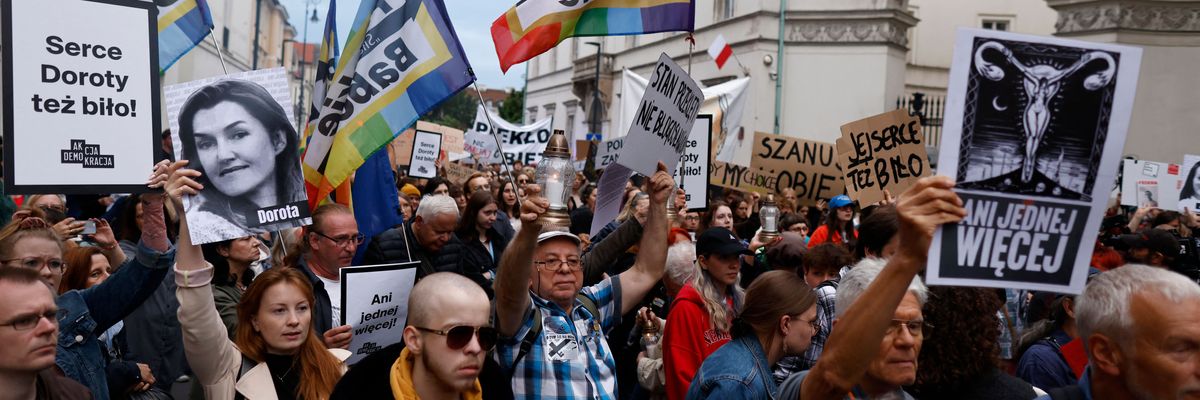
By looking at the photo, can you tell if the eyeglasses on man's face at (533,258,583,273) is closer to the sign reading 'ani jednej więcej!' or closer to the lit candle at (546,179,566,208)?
the lit candle at (546,179,566,208)

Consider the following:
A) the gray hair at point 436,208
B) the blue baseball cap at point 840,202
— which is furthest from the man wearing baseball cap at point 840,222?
the gray hair at point 436,208

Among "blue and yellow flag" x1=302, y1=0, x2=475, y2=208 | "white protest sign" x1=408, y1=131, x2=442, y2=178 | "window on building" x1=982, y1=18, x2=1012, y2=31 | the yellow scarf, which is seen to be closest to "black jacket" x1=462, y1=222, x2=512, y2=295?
"blue and yellow flag" x1=302, y1=0, x2=475, y2=208

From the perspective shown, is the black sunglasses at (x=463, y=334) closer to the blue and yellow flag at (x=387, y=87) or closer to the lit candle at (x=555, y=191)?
the lit candle at (x=555, y=191)

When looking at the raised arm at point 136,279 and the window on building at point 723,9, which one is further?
the window on building at point 723,9

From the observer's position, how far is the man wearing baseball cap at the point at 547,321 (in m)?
4.06

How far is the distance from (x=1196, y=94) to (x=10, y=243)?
24.0 meters

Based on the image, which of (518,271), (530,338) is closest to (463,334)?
(518,271)

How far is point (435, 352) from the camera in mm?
3371

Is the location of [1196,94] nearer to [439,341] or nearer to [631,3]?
[631,3]

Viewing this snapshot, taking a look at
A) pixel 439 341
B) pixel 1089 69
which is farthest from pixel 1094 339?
pixel 439 341

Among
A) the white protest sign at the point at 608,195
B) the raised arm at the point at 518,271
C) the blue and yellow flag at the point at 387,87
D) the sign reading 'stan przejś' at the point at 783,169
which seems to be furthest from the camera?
the sign reading 'stan przejś' at the point at 783,169

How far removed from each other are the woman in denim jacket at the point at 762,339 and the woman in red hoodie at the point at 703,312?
2.58ft

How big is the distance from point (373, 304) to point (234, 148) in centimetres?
105

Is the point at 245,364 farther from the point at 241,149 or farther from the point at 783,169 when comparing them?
the point at 783,169
